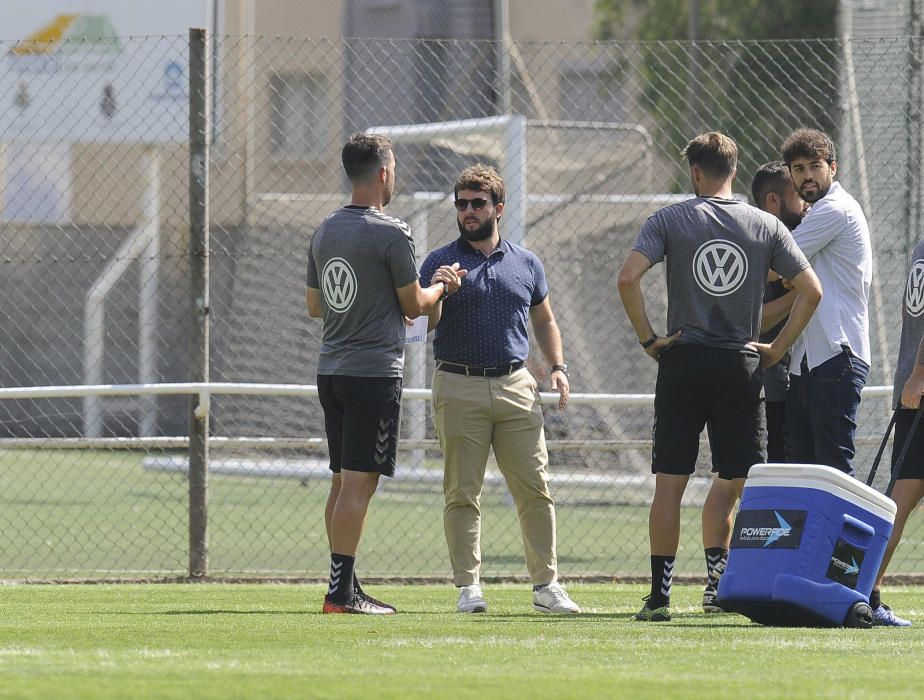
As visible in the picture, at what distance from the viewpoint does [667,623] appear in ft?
20.6

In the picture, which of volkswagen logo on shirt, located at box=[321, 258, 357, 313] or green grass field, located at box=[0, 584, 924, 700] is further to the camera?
volkswagen logo on shirt, located at box=[321, 258, 357, 313]

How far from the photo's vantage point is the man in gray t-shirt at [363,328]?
21.8 ft

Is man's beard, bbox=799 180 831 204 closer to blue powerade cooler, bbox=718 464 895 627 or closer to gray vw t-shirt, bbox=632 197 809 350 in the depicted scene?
gray vw t-shirt, bbox=632 197 809 350

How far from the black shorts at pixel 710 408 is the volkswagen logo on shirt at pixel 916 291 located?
70 centimetres

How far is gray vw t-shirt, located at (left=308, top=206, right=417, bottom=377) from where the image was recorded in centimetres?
664

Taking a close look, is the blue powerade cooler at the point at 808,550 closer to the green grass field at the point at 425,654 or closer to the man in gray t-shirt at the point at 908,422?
the green grass field at the point at 425,654

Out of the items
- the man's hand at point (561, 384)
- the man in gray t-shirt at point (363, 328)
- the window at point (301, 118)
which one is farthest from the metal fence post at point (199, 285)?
the window at point (301, 118)

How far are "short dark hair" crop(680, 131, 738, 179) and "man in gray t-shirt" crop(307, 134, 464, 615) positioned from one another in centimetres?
114

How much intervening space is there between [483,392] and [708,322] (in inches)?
43.0

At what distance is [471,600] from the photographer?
683 centimetres

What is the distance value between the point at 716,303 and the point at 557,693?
2.52 m

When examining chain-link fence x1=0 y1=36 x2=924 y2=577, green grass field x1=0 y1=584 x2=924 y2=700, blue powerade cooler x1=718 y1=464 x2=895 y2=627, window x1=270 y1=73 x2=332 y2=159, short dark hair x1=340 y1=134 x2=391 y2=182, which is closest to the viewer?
green grass field x1=0 y1=584 x2=924 y2=700

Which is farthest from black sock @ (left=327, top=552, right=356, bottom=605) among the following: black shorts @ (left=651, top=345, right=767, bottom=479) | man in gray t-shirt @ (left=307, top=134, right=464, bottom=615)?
black shorts @ (left=651, top=345, right=767, bottom=479)

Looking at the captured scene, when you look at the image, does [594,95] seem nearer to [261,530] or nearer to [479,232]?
[261,530]
